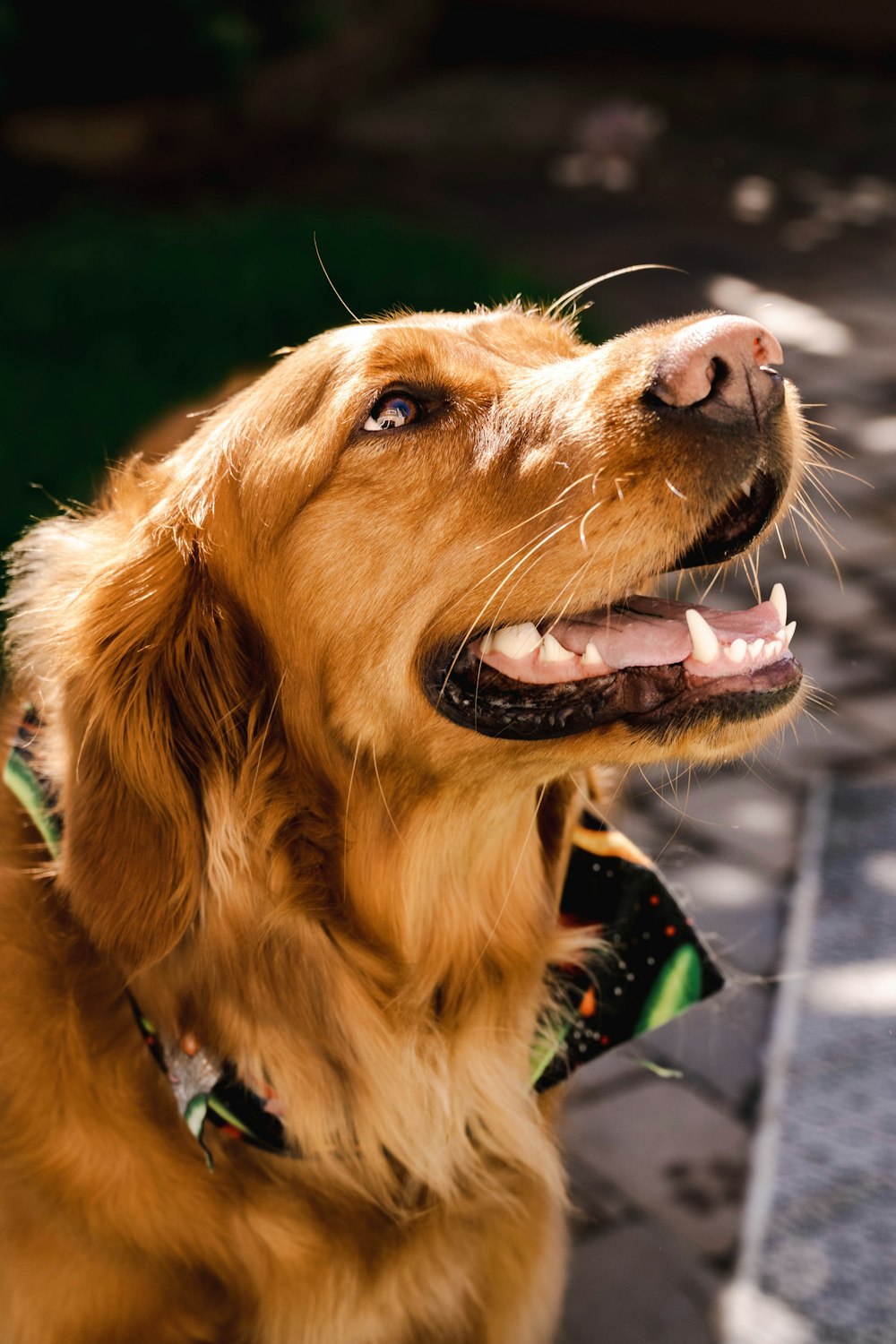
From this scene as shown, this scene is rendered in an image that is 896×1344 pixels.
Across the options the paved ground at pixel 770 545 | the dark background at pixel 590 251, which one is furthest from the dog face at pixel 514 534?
the dark background at pixel 590 251

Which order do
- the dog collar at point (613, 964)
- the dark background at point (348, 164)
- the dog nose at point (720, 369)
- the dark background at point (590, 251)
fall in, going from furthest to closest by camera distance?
the dark background at point (348, 164) → the dark background at point (590, 251) → the dog collar at point (613, 964) → the dog nose at point (720, 369)

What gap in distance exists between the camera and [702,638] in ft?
5.75

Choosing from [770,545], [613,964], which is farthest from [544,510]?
[770,545]

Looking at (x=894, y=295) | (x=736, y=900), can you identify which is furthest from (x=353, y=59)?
(x=736, y=900)

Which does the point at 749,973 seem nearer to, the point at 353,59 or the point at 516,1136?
the point at 516,1136

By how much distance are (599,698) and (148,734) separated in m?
0.60

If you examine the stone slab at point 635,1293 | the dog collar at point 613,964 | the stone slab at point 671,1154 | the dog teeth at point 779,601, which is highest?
the dog teeth at point 779,601

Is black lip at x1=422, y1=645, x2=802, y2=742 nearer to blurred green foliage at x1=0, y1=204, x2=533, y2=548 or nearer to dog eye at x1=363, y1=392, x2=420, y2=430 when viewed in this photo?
dog eye at x1=363, y1=392, x2=420, y2=430

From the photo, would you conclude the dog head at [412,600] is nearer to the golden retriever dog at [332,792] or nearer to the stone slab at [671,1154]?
the golden retriever dog at [332,792]

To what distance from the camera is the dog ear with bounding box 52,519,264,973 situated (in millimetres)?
1804

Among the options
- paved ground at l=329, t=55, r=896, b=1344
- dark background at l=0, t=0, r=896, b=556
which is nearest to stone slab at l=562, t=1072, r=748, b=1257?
paved ground at l=329, t=55, r=896, b=1344

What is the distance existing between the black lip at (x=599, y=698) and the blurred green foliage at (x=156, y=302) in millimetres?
3106

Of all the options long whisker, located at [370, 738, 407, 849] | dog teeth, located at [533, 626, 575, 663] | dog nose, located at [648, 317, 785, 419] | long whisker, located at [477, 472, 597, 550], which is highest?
dog nose, located at [648, 317, 785, 419]

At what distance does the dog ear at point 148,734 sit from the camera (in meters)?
1.80
